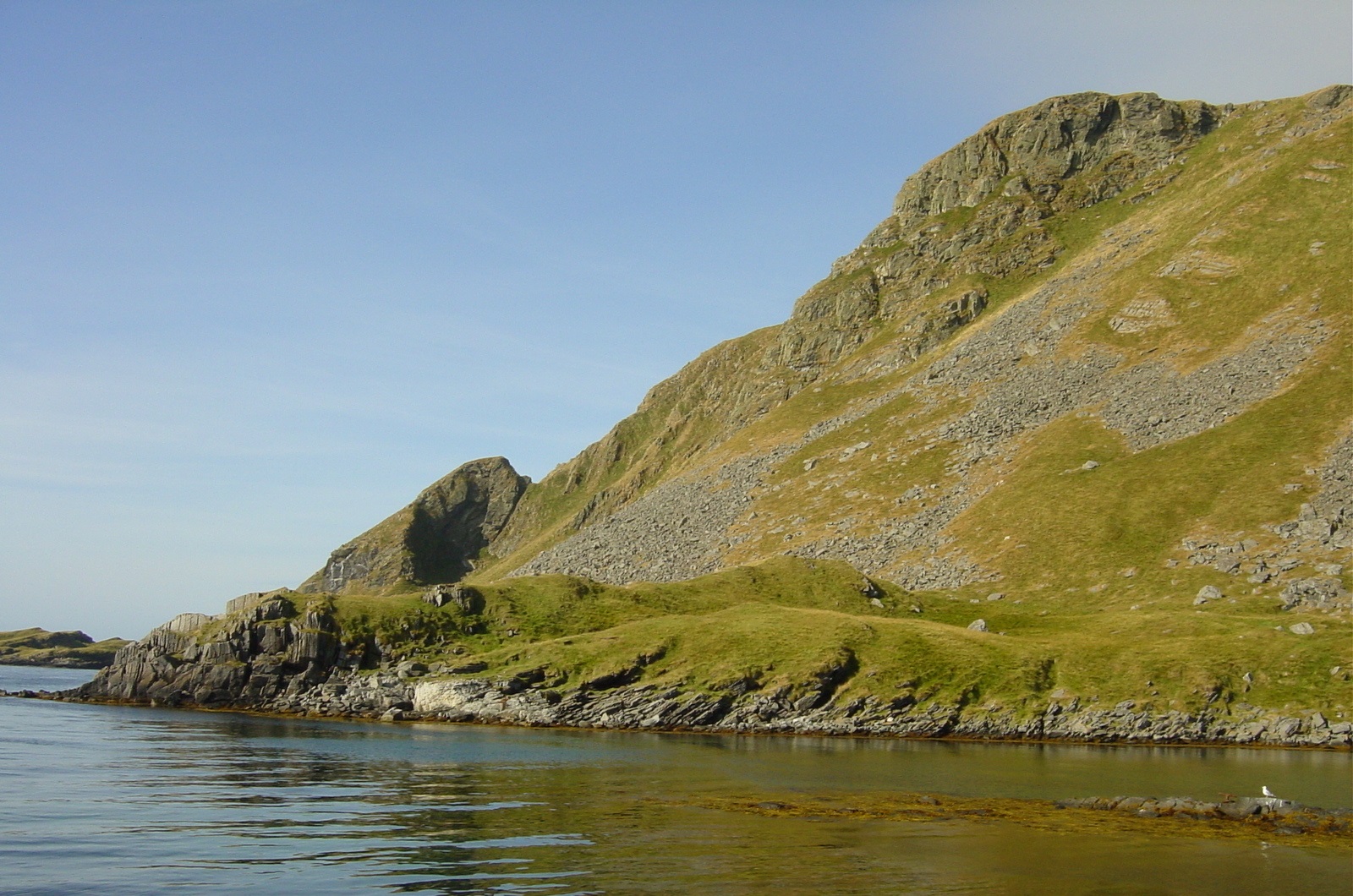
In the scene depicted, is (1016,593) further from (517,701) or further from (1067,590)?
(517,701)

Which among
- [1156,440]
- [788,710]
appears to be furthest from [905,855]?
[1156,440]

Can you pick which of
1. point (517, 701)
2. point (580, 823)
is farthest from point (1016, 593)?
point (580, 823)

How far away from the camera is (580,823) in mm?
44656

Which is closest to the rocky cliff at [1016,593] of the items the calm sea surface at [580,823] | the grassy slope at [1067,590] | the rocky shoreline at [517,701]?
the rocky shoreline at [517,701]

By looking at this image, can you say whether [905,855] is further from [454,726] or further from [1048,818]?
[454,726]

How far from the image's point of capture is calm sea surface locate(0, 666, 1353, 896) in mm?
34031

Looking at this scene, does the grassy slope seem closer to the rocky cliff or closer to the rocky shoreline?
the rocky cliff

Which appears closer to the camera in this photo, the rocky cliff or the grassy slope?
the rocky cliff

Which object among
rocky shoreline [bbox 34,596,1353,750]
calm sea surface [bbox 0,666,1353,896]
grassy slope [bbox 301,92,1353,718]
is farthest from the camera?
grassy slope [bbox 301,92,1353,718]

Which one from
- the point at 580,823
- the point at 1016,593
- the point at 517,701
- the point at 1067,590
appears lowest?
the point at 517,701

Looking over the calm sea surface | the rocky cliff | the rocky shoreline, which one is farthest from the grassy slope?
the calm sea surface

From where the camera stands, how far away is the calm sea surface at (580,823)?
34031mm

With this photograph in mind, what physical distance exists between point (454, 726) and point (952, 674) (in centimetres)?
5026

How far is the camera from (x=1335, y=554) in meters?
123
